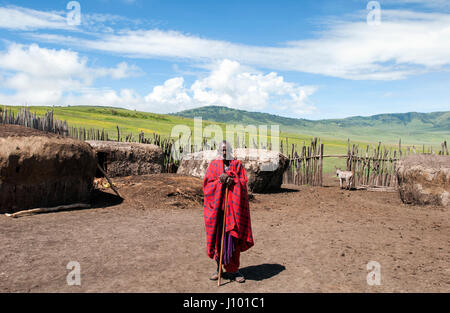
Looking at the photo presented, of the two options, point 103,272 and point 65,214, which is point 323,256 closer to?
point 103,272

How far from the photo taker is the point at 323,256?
18.6 ft

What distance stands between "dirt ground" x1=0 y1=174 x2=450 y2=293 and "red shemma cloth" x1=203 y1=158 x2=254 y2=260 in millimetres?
484

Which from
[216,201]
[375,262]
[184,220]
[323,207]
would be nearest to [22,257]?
[216,201]

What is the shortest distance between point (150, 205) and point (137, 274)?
15.7 ft

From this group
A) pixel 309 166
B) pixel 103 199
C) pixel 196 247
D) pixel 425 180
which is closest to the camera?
pixel 196 247

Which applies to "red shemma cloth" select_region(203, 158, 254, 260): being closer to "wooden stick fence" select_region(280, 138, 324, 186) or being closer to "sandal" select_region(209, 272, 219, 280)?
"sandal" select_region(209, 272, 219, 280)

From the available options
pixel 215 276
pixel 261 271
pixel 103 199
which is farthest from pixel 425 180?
pixel 103 199

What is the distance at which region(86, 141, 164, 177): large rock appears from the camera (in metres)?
11.5

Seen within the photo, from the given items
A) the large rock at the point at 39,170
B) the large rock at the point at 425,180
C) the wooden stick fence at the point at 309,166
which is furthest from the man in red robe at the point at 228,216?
the wooden stick fence at the point at 309,166

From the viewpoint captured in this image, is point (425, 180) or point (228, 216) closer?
point (228, 216)

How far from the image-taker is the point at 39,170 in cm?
797

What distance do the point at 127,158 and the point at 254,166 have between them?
406cm

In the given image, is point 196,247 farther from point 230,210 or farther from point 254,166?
point 254,166

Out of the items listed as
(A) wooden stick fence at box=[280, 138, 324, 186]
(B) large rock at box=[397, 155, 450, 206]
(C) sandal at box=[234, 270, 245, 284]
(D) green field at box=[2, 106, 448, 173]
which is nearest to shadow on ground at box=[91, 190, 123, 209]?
(C) sandal at box=[234, 270, 245, 284]
